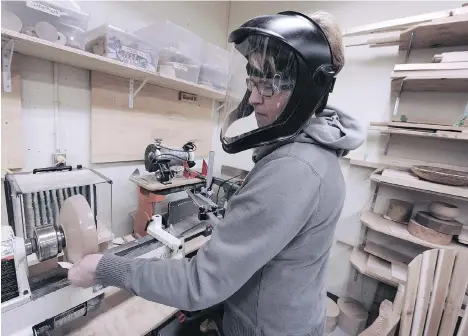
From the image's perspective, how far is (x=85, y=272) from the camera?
2.13 ft

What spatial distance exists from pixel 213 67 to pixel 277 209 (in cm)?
176

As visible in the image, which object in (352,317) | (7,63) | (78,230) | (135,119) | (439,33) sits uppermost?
(439,33)

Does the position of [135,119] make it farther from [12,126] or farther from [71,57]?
[12,126]

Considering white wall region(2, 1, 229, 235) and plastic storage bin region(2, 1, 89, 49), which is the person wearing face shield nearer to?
plastic storage bin region(2, 1, 89, 49)

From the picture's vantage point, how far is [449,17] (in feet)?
4.32

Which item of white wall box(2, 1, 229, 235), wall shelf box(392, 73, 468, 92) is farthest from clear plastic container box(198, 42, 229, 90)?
wall shelf box(392, 73, 468, 92)

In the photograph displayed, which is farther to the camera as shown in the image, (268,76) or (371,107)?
(371,107)

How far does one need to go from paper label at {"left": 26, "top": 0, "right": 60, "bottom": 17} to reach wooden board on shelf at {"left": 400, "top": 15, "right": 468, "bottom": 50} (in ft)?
6.57

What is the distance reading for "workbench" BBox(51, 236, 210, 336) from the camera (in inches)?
32.0

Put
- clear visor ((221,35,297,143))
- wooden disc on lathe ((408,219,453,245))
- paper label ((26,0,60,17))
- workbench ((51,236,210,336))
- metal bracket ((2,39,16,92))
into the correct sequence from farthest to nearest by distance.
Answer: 1. wooden disc on lathe ((408,219,453,245))
2. metal bracket ((2,39,16,92))
3. paper label ((26,0,60,17))
4. workbench ((51,236,210,336))
5. clear visor ((221,35,297,143))

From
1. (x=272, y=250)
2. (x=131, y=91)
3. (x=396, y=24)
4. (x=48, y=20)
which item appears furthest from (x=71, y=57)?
(x=396, y=24)

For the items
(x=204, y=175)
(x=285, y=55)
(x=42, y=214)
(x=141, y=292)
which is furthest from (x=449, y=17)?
(x=42, y=214)

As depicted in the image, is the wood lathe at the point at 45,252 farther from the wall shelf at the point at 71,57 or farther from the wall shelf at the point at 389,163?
the wall shelf at the point at 389,163

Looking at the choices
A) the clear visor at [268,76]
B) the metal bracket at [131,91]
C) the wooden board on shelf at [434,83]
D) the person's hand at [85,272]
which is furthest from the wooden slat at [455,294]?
the metal bracket at [131,91]
